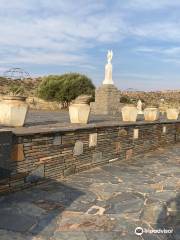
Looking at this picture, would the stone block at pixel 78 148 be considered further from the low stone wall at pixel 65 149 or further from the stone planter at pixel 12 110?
the stone planter at pixel 12 110

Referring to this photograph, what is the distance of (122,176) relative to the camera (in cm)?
752

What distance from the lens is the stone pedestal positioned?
17.8m

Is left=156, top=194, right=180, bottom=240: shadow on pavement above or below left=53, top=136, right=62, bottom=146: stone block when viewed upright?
below

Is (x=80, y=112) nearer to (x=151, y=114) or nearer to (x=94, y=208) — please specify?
(x=94, y=208)

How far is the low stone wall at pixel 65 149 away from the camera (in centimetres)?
572

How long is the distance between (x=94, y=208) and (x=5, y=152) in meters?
1.62

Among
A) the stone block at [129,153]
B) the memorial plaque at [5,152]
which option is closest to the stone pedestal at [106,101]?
the stone block at [129,153]

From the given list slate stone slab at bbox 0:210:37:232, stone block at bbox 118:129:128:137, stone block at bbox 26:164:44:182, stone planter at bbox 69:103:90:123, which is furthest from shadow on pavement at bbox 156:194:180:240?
stone block at bbox 118:129:128:137

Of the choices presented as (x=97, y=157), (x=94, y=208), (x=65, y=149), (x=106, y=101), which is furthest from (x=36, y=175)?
(x=106, y=101)

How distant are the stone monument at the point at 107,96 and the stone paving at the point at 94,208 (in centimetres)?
1022

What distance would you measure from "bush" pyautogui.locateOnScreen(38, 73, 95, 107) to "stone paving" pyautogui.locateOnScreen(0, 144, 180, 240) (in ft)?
65.3

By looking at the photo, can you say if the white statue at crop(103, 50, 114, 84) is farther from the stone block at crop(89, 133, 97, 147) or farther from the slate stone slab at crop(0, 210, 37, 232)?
the slate stone slab at crop(0, 210, 37, 232)

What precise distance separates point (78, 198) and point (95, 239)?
157 centimetres

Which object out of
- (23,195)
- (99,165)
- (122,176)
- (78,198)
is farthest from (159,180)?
(23,195)
